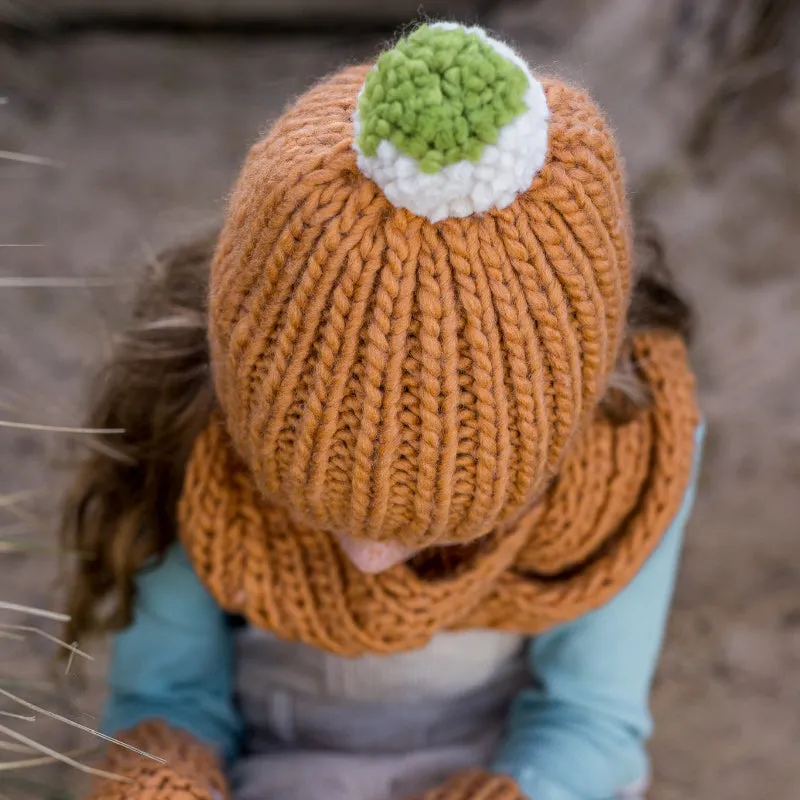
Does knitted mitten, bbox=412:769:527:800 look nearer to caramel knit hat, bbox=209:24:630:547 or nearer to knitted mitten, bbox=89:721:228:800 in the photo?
knitted mitten, bbox=89:721:228:800

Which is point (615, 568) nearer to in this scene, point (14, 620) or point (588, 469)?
point (588, 469)

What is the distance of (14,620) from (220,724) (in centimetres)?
63

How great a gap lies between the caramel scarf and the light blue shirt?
8cm

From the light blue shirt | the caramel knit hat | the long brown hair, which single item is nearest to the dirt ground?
the long brown hair

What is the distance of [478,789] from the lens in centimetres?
98

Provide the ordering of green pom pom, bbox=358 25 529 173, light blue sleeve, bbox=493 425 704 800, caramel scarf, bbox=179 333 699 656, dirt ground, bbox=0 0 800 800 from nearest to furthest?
1. green pom pom, bbox=358 25 529 173
2. caramel scarf, bbox=179 333 699 656
3. light blue sleeve, bbox=493 425 704 800
4. dirt ground, bbox=0 0 800 800

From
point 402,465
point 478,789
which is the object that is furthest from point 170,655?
point 402,465

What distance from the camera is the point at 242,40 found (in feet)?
7.98

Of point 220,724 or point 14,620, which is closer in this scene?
point 220,724

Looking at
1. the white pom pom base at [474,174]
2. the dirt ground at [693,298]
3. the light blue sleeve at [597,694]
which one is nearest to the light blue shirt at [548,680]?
the light blue sleeve at [597,694]

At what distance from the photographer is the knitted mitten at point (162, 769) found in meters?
0.93

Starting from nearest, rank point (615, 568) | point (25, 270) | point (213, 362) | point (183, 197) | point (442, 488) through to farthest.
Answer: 1. point (442, 488)
2. point (213, 362)
3. point (615, 568)
4. point (25, 270)
5. point (183, 197)

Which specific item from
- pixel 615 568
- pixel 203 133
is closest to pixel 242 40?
pixel 203 133

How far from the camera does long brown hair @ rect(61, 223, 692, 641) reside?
1013 millimetres
